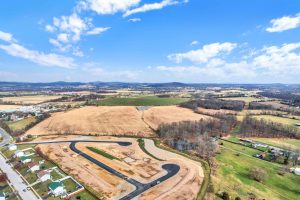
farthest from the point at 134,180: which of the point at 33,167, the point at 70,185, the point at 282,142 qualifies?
the point at 282,142

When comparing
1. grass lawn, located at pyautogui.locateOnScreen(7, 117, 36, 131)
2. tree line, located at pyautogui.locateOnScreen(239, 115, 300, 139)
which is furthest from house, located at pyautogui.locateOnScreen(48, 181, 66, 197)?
tree line, located at pyautogui.locateOnScreen(239, 115, 300, 139)

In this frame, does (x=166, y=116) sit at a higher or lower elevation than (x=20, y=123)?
higher

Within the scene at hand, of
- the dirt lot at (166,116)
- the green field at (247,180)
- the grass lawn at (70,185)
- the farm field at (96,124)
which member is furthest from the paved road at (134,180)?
the dirt lot at (166,116)

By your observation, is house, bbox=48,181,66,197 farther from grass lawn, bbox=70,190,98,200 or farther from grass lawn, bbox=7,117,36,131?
grass lawn, bbox=7,117,36,131

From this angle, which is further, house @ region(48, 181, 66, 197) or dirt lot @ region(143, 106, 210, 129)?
dirt lot @ region(143, 106, 210, 129)

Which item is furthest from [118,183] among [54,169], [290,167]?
[290,167]

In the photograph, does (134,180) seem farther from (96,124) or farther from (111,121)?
(111,121)

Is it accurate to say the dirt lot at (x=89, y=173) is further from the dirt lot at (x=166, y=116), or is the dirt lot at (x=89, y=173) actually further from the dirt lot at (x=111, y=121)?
the dirt lot at (x=166, y=116)
